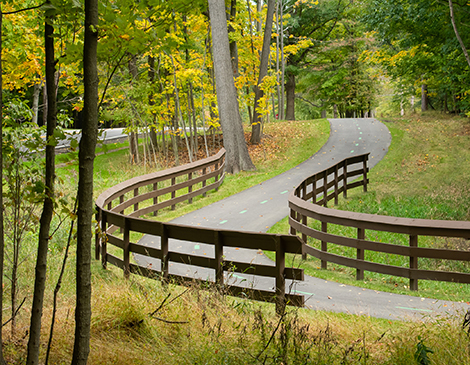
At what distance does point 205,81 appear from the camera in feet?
71.8

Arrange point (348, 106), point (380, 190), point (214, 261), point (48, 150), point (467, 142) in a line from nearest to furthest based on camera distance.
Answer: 1. point (48, 150)
2. point (214, 261)
3. point (380, 190)
4. point (467, 142)
5. point (348, 106)

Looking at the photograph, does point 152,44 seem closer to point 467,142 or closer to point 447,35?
point 447,35

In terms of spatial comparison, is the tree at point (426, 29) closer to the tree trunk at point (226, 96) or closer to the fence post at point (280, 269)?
the tree trunk at point (226, 96)

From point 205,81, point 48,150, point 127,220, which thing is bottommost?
point 127,220

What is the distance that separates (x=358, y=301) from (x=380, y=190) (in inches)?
380

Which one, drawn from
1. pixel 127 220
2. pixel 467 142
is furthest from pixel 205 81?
pixel 127 220

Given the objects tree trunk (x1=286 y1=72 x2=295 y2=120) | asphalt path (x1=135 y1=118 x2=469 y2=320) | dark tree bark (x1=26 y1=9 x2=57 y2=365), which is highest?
tree trunk (x1=286 y1=72 x2=295 y2=120)

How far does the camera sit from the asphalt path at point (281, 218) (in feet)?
20.5

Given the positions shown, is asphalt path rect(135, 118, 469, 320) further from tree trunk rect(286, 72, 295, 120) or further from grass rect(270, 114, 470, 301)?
tree trunk rect(286, 72, 295, 120)

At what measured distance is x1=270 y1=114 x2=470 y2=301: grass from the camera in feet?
26.9

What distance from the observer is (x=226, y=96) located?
17953 millimetres

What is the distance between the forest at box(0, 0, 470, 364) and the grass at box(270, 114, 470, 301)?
3019 mm

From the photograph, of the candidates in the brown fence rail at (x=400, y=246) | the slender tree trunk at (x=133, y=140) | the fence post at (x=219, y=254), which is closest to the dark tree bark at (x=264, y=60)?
the slender tree trunk at (x=133, y=140)

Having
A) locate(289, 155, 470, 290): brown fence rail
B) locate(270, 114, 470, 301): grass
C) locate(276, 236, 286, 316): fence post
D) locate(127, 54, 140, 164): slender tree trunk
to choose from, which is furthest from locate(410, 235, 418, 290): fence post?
locate(127, 54, 140, 164): slender tree trunk
